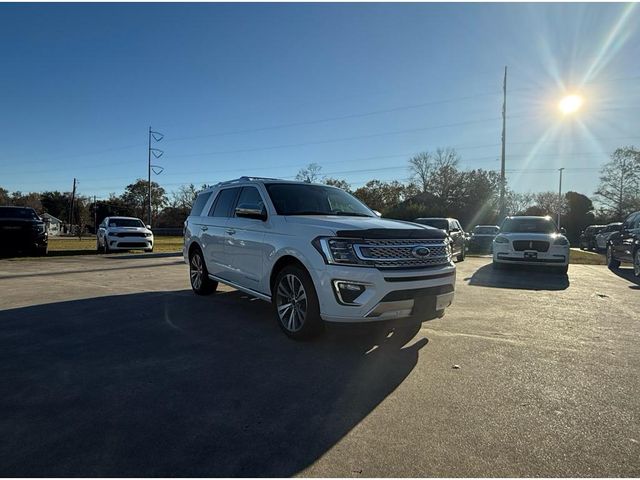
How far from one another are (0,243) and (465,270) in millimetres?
16319

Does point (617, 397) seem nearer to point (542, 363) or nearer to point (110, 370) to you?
point (542, 363)

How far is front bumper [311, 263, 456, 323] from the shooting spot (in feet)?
13.6

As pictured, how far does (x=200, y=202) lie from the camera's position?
7.88 meters

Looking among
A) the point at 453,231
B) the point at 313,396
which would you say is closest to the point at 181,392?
the point at 313,396

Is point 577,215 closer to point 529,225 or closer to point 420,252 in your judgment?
point 529,225

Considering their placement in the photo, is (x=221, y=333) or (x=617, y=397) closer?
(x=617, y=397)

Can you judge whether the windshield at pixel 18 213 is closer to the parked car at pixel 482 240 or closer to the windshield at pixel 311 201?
the windshield at pixel 311 201

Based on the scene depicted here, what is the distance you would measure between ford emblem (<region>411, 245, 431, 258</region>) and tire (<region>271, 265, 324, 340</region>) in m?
1.19

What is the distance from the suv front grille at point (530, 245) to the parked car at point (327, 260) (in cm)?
749

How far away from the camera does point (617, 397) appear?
11.0 feet

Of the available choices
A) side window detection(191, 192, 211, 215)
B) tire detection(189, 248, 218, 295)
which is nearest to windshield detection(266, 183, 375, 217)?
side window detection(191, 192, 211, 215)

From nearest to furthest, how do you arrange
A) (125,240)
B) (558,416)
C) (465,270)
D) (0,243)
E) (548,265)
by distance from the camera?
(558,416) < (548,265) < (465,270) < (0,243) < (125,240)

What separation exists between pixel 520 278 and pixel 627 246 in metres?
4.43

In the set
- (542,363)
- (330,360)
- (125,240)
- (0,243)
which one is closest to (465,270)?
(542,363)
